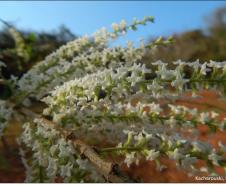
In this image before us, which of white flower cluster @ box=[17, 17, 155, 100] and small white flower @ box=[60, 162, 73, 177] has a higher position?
white flower cluster @ box=[17, 17, 155, 100]

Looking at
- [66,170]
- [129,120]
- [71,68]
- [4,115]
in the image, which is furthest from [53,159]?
[71,68]

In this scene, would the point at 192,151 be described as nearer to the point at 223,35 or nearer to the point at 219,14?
the point at 223,35

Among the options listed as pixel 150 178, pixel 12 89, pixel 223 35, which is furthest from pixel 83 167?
pixel 223 35

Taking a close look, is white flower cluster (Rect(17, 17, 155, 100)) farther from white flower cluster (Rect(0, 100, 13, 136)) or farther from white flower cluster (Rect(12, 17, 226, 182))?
white flower cluster (Rect(12, 17, 226, 182))

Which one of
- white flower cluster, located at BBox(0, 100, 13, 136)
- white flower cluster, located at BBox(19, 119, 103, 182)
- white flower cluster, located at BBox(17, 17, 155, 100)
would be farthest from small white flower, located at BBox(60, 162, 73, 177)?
white flower cluster, located at BBox(17, 17, 155, 100)

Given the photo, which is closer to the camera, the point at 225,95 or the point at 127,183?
the point at 127,183

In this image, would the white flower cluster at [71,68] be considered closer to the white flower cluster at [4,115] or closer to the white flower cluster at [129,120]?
the white flower cluster at [4,115]

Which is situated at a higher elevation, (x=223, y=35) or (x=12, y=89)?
(x=223, y=35)

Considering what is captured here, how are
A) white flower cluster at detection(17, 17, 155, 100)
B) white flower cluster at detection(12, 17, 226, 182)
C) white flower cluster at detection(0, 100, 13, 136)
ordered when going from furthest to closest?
1. white flower cluster at detection(17, 17, 155, 100)
2. white flower cluster at detection(0, 100, 13, 136)
3. white flower cluster at detection(12, 17, 226, 182)
